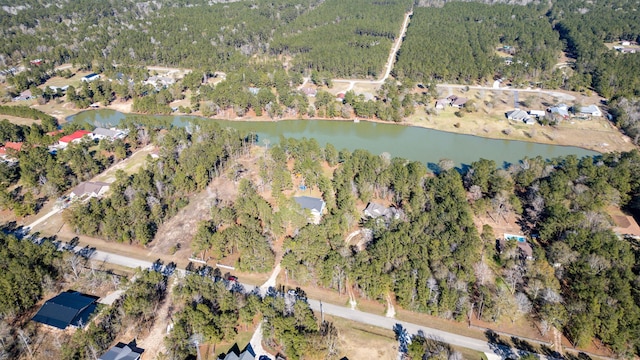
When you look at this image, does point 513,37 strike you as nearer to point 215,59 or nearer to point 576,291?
point 215,59

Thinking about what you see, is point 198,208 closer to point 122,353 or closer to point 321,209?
point 321,209

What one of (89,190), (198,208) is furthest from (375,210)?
(89,190)

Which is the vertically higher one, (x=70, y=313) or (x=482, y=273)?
(x=482, y=273)

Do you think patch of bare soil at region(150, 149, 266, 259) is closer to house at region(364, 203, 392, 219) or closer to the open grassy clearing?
house at region(364, 203, 392, 219)

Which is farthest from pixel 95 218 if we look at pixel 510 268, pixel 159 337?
pixel 510 268

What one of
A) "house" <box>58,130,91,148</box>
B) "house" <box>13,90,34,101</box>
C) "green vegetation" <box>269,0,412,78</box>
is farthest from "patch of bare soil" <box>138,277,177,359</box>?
"house" <box>13,90,34,101</box>

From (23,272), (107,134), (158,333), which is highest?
(107,134)

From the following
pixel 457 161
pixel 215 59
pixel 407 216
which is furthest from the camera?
pixel 215 59
